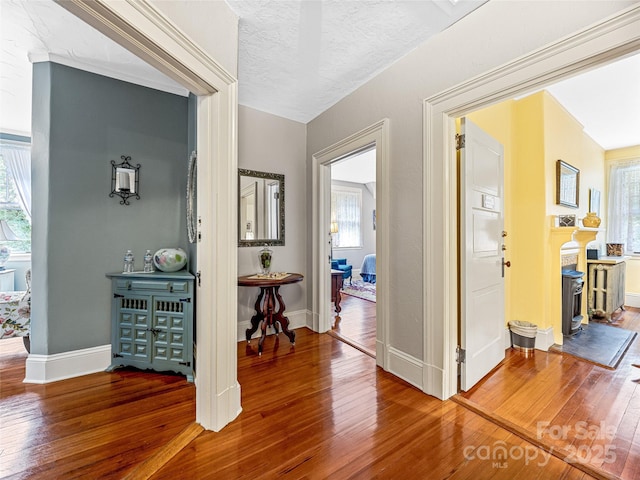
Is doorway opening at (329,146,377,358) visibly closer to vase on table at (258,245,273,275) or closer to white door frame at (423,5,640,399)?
vase on table at (258,245,273,275)

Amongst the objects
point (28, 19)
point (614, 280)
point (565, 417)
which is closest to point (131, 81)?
point (28, 19)

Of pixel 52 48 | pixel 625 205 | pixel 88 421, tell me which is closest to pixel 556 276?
pixel 625 205

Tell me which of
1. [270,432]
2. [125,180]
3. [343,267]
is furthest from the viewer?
[343,267]

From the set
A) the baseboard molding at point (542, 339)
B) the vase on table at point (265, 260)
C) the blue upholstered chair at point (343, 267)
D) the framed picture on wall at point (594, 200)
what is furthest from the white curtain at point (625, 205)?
the vase on table at point (265, 260)

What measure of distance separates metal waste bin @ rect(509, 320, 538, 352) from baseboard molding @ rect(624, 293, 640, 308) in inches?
139

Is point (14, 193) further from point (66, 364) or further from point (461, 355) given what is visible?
point (461, 355)

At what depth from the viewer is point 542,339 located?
2732 millimetres

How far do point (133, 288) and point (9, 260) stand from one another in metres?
3.16

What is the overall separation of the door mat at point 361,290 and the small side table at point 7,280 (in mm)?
5113

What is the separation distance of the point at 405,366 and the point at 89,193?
308 centimetres

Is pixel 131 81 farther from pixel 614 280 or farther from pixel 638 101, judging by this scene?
pixel 614 280

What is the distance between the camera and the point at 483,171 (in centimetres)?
217

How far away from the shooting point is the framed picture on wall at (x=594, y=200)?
4079 mm

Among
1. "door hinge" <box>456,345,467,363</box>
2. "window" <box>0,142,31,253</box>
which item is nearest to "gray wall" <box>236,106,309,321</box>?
"door hinge" <box>456,345,467,363</box>
